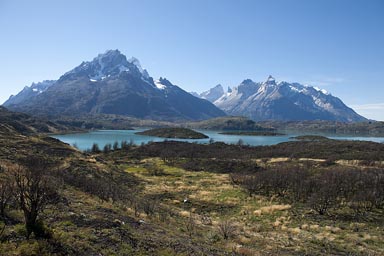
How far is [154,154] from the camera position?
15062cm

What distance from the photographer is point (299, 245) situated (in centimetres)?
2409

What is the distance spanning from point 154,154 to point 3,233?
137m

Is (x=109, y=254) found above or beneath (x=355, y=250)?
above

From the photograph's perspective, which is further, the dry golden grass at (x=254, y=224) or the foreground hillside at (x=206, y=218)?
the dry golden grass at (x=254, y=224)

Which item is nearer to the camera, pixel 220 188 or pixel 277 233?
pixel 277 233

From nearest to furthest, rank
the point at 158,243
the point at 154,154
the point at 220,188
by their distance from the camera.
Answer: the point at 158,243 < the point at 220,188 < the point at 154,154

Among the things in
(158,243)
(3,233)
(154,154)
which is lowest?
(154,154)

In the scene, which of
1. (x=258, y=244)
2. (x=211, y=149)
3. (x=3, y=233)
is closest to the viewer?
(x=3, y=233)

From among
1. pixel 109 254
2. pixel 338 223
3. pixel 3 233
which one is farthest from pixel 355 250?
pixel 3 233

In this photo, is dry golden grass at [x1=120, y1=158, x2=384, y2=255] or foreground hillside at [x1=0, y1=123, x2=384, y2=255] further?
dry golden grass at [x1=120, y1=158, x2=384, y2=255]

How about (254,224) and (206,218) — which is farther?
(206,218)

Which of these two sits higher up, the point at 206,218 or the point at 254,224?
the point at 254,224

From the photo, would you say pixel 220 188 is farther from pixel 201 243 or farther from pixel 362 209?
pixel 201 243

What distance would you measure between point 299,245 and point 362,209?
20.0 meters
